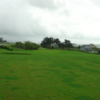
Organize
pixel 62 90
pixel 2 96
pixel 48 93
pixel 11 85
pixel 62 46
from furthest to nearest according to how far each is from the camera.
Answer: pixel 62 46 → pixel 11 85 → pixel 62 90 → pixel 48 93 → pixel 2 96

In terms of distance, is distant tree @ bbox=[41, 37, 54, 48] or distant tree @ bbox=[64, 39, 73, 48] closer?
distant tree @ bbox=[64, 39, 73, 48]

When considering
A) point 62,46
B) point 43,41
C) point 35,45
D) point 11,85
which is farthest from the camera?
point 43,41

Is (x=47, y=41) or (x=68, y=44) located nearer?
(x=68, y=44)

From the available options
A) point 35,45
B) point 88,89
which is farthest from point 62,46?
point 88,89

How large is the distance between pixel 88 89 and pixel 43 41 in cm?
8967

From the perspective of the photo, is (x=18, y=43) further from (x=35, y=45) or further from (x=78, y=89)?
(x=78, y=89)

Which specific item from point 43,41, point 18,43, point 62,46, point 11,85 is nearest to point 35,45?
point 18,43

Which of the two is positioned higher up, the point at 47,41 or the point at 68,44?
the point at 47,41

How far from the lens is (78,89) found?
590 centimetres

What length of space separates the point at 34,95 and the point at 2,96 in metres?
1.12

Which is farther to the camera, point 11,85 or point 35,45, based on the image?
point 35,45

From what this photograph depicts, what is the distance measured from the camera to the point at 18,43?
6200cm

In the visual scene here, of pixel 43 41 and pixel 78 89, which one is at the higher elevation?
pixel 43 41

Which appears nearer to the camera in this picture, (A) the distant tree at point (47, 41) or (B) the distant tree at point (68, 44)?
(B) the distant tree at point (68, 44)
